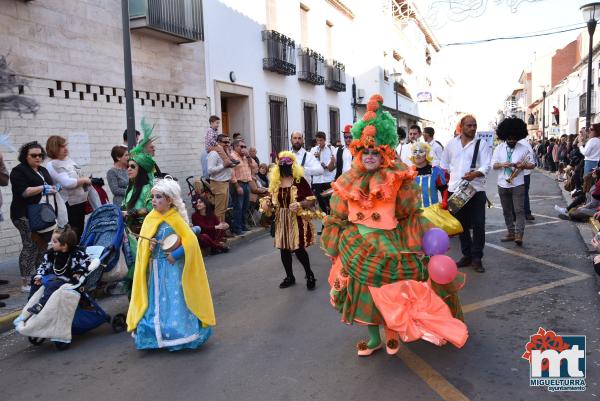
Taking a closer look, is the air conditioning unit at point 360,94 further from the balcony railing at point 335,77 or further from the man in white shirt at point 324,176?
the man in white shirt at point 324,176

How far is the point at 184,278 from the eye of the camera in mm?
4523

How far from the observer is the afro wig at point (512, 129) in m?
8.21

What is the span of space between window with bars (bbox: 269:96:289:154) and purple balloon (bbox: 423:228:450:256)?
12.7m

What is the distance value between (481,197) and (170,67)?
7783mm

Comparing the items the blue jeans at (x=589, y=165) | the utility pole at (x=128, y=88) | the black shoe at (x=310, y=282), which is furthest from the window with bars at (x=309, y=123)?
the black shoe at (x=310, y=282)

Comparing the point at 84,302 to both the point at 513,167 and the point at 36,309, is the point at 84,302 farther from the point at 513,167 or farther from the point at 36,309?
the point at 513,167

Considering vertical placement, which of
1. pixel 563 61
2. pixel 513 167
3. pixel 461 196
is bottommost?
pixel 461 196

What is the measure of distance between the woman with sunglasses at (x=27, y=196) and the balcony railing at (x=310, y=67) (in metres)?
12.7

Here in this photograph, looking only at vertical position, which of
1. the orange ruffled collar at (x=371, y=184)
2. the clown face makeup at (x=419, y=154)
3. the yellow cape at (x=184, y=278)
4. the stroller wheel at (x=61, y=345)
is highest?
the clown face makeup at (x=419, y=154)

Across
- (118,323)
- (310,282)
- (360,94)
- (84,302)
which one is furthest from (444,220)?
(360,94)

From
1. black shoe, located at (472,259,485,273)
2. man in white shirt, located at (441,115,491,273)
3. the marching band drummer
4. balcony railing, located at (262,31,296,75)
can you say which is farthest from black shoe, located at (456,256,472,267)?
balcony railing, located at (262,31,296,75)

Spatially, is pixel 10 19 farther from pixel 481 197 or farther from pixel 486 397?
pixel 486 397

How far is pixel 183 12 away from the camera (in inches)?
457

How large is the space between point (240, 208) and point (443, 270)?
24.1 ft
